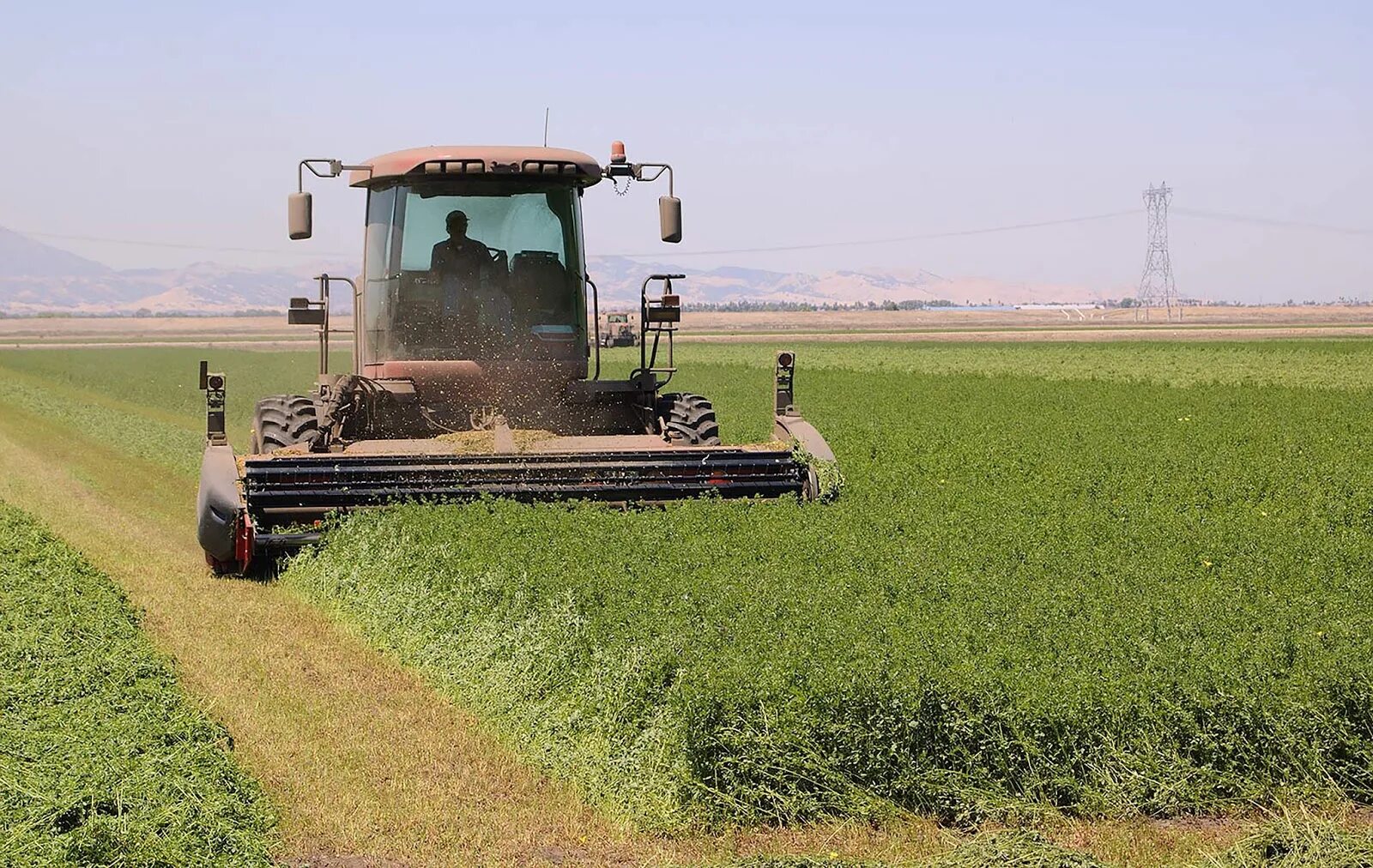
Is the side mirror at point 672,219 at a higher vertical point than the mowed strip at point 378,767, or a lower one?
higher

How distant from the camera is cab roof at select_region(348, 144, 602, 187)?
39.7 ft

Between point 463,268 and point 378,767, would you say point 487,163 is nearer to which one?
point 463,268

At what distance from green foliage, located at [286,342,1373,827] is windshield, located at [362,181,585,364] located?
2033 mm

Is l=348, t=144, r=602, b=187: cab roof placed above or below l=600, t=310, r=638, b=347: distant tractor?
above

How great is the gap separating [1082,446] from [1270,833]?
12188 mm

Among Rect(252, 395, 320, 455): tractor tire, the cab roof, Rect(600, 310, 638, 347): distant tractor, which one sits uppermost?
the cab roof

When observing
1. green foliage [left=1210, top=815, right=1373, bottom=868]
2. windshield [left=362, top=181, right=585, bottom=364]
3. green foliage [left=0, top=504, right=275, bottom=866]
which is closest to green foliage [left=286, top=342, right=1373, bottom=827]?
green foliage [left=1210, top=815, right=1373, bottom=868]

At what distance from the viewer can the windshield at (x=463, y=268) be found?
490 inches

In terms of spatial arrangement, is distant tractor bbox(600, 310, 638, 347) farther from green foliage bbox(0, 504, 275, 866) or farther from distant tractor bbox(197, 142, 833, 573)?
green foliage bbox(0, 504, 275, 866)

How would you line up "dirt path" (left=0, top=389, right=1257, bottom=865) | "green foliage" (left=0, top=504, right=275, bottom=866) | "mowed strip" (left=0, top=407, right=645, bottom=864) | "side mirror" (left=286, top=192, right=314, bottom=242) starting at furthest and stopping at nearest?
"side mirror" (left=286, top=192, right=314, bottom=242), "mowed strip" (left=0, top=407, right=645, bottom=864), "dirt path" (left=0, top=389, right=1257, bottom=865), "green foliage" (left=0, top=504, right=275, bottom=866)

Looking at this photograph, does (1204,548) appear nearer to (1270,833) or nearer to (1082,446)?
(1270,833)

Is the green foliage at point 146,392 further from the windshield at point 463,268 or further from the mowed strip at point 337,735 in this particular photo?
the mowed strip at point 337,735

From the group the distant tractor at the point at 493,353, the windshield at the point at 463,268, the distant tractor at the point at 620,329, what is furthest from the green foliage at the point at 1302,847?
the windshield at the point at 463,268

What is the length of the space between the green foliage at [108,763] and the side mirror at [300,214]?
12.0 ft
